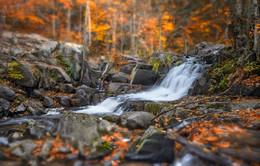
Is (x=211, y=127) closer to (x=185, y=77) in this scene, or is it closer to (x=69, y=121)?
(x=69, y=121)

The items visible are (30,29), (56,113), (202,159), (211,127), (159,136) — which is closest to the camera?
(202,159)

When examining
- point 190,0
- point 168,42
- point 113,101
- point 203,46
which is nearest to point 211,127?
point 113,101

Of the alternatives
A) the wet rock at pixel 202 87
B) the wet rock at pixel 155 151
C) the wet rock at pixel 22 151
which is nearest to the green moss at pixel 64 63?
the wet rock at pixel 202 87

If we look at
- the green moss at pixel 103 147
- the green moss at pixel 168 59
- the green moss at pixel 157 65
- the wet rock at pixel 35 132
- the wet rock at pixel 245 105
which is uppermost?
the green moss at pixel 168 59

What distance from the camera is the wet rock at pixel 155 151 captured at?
3.89 metres

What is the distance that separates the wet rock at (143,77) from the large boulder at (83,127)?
9.75 meters

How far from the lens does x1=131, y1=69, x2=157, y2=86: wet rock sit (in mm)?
15606

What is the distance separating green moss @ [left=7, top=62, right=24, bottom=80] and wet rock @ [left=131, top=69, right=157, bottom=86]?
9408 millimetres

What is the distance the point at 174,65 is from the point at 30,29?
18.5 m

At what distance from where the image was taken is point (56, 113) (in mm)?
10227

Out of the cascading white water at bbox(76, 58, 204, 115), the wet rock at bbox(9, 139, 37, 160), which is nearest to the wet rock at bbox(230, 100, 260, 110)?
the cascading white water at bbox(76, 58, 204, 115)

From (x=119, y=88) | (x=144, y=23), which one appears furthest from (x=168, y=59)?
(x=144, y=23)

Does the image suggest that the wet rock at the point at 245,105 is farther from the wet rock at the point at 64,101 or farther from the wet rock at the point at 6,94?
the wet rock at the point at 6,94

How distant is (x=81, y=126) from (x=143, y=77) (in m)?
10.7
